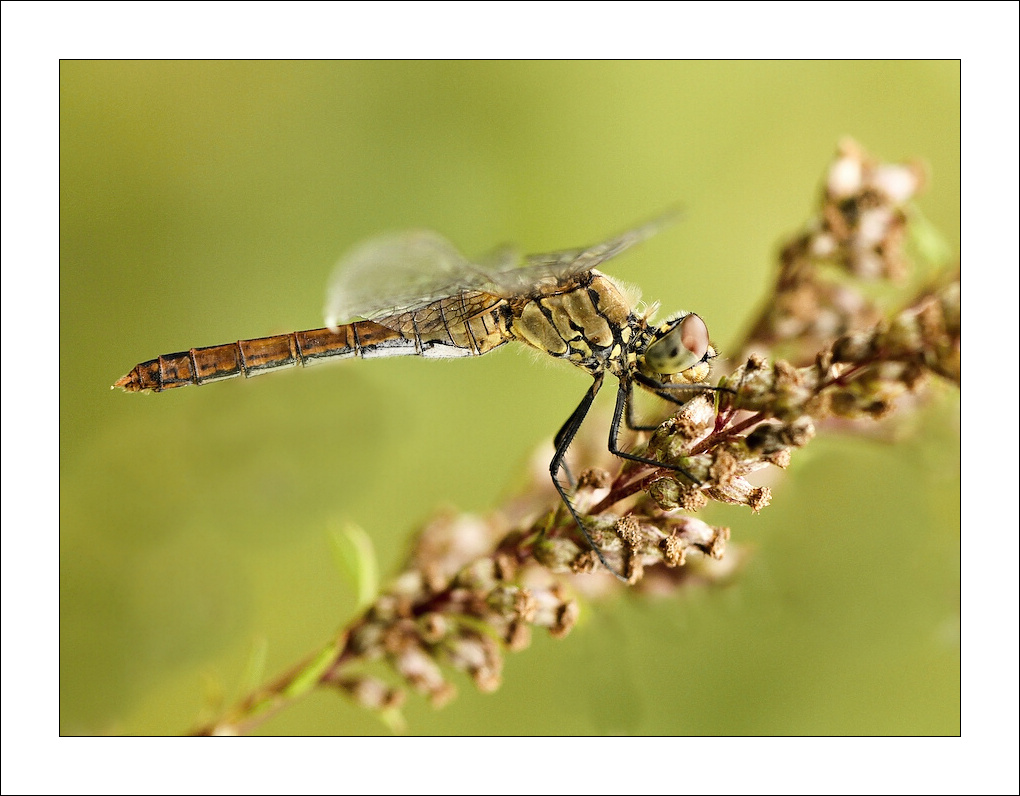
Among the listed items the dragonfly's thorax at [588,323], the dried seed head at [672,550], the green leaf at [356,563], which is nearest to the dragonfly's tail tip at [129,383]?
the green leaf at [356,563]

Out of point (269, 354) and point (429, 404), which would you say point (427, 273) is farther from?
point (429, 404)

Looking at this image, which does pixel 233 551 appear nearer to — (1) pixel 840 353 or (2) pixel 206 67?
(2) pixel 206 67

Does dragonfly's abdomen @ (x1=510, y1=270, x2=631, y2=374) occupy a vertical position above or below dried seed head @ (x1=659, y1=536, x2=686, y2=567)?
above

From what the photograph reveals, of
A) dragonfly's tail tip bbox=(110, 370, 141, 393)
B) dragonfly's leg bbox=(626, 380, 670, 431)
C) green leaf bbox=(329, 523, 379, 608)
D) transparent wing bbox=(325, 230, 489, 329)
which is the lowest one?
green leaf bbox=(329, 523, 379, 608)

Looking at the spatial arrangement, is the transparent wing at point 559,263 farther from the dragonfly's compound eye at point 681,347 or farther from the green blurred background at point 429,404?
the green blurred background at point 429,404

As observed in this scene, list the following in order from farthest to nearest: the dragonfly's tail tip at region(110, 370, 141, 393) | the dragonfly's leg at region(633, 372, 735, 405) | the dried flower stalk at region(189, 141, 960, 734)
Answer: the dragonfly's tail tip at region(110, 370, 141, 393) → the dragonfly's leg at region(633, 372, 735, 405) → the dried flower stalk at region(189, 141, 960, 734)

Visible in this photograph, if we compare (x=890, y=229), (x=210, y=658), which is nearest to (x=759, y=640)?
(x=890, y=229)

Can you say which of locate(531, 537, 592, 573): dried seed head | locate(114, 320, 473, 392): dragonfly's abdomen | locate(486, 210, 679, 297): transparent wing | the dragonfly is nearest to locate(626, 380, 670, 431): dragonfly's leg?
the dragonfly

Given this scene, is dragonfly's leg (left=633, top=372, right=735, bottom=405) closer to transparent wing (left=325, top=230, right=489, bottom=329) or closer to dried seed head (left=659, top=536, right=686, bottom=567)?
dried seed head (left=659, top=536, right=686, bottom=567)
